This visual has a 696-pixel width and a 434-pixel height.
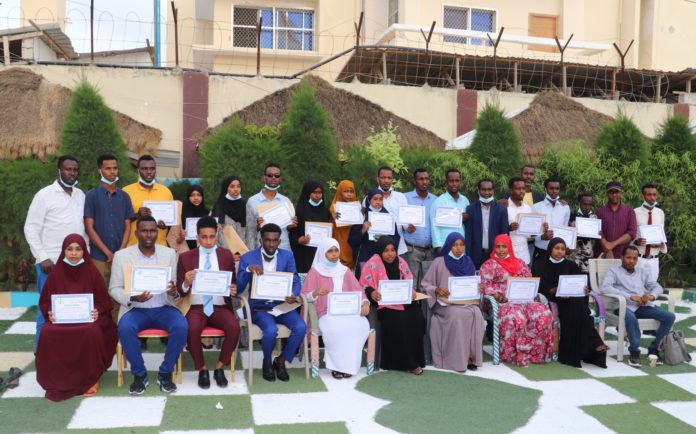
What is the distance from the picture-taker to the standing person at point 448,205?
738 cm

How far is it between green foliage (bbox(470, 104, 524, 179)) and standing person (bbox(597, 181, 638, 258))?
6.76 feet

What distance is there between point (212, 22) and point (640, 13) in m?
13.7

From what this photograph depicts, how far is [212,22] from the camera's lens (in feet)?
66.9

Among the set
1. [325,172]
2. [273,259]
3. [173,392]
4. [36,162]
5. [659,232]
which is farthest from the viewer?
[325,172]

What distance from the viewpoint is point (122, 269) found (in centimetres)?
568

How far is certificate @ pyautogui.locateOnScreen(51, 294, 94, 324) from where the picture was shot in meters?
5.24

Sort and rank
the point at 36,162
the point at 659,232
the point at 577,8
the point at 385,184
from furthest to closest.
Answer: the point at 577,8 < the point at 36,162 < the point at 659,232 < the point at 385,184

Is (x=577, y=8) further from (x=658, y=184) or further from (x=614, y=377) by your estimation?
(x=614, y=377)

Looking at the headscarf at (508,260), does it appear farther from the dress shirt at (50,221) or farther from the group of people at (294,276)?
the dress shirt at (50,221)

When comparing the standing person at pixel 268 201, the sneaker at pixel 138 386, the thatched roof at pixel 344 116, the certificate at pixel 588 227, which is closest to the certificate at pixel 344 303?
the standing person at pixel 268 201

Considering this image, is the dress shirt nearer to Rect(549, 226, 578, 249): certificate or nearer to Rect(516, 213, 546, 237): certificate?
Rect(516, 213, 546, 237): certificate

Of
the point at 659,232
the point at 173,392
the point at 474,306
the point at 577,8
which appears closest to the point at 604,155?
the point at 659,232

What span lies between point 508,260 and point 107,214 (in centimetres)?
411

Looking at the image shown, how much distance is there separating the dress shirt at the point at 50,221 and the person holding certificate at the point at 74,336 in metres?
0.70
